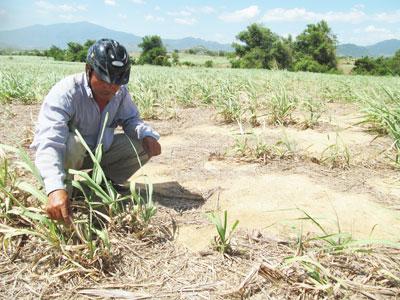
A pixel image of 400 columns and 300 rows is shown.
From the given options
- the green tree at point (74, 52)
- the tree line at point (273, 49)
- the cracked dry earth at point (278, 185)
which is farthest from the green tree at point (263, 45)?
the cracked dry earth at point (278, 185)

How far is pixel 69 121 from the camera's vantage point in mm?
2125

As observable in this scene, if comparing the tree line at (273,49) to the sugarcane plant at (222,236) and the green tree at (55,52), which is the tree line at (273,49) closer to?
the green tree at (55,52)

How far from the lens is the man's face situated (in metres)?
1.97

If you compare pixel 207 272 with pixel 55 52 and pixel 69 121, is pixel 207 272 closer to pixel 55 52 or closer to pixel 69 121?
pixel 69 121

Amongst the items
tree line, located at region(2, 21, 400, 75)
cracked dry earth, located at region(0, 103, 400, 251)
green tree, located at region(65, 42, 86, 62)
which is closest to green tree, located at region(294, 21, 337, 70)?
tree line, located at region(2, 21, 400, 75)

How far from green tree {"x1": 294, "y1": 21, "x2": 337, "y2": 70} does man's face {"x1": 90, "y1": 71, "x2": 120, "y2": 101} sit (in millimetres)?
41739

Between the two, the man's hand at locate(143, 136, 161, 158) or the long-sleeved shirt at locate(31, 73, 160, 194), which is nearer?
the long-sleeved shirt at locate(31, 73, 160, 194)

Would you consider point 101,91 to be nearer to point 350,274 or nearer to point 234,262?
point 234,262

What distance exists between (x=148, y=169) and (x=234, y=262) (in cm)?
141

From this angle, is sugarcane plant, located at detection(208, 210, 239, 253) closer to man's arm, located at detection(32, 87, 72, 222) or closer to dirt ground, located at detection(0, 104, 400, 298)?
dirt ground, located at detection(0, 104, 400, 298)

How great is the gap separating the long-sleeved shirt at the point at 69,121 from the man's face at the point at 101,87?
45 millimetres

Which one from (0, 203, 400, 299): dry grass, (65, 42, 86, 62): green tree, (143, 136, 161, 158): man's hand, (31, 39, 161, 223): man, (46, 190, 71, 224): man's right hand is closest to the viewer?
(0, 203, 400, 299): dry grass

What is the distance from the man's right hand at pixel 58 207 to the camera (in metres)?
1.58

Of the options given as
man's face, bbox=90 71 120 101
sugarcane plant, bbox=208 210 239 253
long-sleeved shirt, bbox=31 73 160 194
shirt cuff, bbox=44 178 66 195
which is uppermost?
man's face, bbox=90 71 120 101
